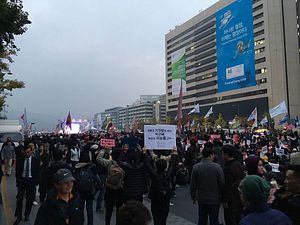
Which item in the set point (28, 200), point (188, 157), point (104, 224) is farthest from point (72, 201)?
point (188, 157)

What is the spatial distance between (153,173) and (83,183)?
159cm

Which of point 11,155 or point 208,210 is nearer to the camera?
point 208,210

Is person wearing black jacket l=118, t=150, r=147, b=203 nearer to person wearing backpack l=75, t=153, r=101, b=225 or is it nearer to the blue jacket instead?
person wearing backpack l=75, t=153, r=101, b=225

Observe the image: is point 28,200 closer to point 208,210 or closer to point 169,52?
point 208,210

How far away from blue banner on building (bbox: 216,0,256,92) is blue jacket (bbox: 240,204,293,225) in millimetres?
96691

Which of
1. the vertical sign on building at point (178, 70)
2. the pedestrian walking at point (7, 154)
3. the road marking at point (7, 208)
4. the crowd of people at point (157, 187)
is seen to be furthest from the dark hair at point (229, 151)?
the vertical sign on building at point (178, 70)

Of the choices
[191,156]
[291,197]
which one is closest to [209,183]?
[291,197]

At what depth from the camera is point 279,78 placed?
92.2 meters

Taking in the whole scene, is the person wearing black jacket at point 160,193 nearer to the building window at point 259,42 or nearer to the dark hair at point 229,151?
the dark hair at point 229,151

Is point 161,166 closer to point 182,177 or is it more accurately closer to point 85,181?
point 85,181

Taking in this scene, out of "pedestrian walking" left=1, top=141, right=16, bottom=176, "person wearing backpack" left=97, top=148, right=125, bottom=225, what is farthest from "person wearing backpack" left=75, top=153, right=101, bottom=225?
"pedestrian walking" left=1, top=141, right=16, bottom=176

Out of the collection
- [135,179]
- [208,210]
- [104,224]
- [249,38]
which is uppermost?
[249,38]

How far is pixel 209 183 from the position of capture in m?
6.96

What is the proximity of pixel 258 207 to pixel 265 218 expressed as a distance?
122 mm
